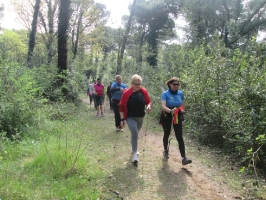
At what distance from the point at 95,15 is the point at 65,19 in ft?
46.9

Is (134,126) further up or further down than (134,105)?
further down

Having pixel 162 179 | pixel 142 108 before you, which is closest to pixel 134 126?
pixel 142 108

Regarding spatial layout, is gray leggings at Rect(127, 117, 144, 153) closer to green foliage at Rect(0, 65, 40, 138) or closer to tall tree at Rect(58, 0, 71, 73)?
green foliage at Rect(0, 65, 40, 138)

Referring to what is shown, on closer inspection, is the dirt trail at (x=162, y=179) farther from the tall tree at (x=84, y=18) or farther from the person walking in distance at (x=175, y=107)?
the tall tree at (x=84, y=18)

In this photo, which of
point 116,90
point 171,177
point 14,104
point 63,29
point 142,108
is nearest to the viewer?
point 171,177

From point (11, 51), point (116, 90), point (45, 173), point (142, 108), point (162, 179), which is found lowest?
point (162, 179)

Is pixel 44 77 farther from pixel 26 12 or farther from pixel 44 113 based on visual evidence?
pixel 26 12

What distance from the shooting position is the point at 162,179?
4.47 meters

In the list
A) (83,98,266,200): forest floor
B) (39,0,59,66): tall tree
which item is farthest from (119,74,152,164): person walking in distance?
(39,0,59,66): tall tree

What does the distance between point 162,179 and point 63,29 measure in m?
10.8

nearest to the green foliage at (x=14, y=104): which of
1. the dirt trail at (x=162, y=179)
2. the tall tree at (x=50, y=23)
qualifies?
the dirt trail at (x=162, y=179)

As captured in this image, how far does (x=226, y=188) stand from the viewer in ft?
14.0

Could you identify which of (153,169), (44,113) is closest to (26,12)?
(44,113)

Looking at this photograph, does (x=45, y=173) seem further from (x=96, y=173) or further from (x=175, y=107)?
(x=175, y=107)
